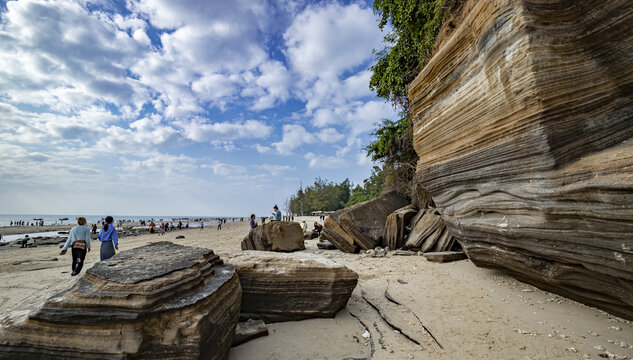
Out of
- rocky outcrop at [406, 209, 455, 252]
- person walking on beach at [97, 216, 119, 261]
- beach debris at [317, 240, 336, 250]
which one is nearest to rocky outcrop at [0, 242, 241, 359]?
person walking on beach at [97, 216, 119, 261]

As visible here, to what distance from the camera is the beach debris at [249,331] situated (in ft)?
11.4

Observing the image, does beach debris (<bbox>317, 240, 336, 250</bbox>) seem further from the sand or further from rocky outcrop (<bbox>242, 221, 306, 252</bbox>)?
the sand

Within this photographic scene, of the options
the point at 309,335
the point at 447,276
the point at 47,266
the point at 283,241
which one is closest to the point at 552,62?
the point at 447,276

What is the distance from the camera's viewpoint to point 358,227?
10359 millimetres

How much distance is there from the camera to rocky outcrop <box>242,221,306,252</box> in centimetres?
1084

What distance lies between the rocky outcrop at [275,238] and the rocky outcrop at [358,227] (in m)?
1.42

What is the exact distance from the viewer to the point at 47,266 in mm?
10836

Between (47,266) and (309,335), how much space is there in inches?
525

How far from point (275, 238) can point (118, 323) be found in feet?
28.0

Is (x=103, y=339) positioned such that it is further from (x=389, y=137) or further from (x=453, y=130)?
(x=389, y=137)

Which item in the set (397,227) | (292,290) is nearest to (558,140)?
(292,290)

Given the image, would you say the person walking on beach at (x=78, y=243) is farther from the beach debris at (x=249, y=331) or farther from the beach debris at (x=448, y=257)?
the beach debris at (x=448, y=257)

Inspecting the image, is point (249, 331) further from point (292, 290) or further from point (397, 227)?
point (397, 227)

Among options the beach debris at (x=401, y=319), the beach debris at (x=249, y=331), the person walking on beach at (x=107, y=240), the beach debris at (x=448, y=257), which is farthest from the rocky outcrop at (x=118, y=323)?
the beach debris at (x=448, y=257)
